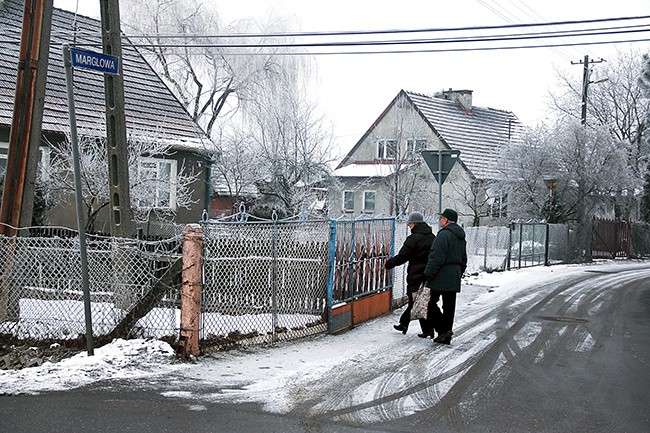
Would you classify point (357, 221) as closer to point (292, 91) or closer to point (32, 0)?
point (32, 0)

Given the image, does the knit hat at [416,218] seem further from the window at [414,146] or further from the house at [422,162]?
the window at [414,146]

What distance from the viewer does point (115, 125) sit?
32.1 ft

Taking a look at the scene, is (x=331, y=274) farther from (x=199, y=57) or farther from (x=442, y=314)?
(x=199, y=57)

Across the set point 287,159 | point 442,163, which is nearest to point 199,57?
point 287,159

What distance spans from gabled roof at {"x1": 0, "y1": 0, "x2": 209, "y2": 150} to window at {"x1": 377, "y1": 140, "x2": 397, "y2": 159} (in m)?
16.3

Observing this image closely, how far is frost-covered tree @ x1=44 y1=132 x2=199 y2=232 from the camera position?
16.8m

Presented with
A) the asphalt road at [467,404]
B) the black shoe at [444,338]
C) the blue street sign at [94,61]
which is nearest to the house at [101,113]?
the blue street sign at [94,61]

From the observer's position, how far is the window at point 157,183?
18.2m

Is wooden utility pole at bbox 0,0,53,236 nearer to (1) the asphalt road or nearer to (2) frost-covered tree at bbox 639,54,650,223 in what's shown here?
(1) the asphalt road

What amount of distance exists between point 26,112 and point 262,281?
3.63m

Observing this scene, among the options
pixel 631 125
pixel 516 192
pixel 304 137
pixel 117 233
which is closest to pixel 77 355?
pixel 117 233

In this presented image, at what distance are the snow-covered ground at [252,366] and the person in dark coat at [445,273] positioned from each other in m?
0.30

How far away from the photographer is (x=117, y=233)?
989cm

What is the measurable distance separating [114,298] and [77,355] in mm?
743
